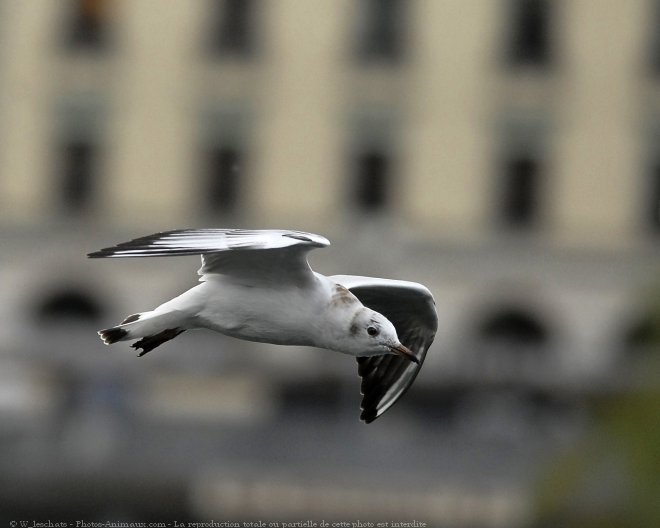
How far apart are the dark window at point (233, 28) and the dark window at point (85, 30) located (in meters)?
1.87

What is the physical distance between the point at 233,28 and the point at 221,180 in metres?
2.62

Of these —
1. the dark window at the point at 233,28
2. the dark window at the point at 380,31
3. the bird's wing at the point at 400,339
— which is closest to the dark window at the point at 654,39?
the dark window at the point at 380,31

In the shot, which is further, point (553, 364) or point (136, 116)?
point (136, 116)

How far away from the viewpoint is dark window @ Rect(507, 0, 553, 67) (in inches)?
1340

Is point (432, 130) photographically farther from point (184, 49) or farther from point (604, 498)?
point (604, 498)

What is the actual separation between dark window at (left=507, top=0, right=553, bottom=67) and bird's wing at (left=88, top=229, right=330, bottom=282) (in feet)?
88.1

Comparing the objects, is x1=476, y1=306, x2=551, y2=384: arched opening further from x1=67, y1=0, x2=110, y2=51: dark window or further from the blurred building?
x1=67, y1=0, x2=110, y2=51: dark window

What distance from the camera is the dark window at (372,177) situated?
34.5 metres

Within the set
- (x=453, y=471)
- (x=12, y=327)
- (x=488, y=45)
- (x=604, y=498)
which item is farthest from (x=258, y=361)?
(x=604, y=498)

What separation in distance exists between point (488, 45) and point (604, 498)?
2441 cm

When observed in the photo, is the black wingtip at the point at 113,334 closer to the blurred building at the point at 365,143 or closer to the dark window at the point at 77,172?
the blurred building at the point at 365,143

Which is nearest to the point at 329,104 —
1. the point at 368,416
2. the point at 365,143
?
the point at 365,143

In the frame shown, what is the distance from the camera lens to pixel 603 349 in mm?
33844

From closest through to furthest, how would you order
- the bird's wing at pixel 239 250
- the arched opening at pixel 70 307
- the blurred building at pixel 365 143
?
the bird's wing at pixel 239 250 < the blurred building at pixel 365 143 < the arched opening at pixel 70 307
